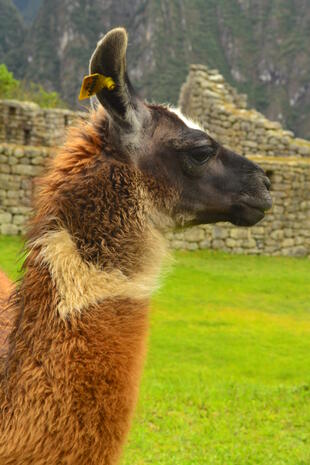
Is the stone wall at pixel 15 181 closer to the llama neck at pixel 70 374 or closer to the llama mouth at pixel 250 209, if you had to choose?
the llama mouth at pixel 250 209

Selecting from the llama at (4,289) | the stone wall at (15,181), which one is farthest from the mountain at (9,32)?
the llama at (4,289)

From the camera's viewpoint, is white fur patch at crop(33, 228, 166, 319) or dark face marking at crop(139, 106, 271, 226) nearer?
white fur patch at crop(33, 228, 166, 319)

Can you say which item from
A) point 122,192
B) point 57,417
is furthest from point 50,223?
point 57,417

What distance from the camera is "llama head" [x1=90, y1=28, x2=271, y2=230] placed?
7.14 feet

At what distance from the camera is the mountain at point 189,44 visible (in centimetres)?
8738

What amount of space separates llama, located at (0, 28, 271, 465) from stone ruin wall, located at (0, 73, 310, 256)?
4332 millimetres

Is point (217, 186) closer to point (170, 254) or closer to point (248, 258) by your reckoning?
point (170, 254)

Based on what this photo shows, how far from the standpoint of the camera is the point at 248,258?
455 inches

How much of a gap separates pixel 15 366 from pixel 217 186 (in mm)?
1016

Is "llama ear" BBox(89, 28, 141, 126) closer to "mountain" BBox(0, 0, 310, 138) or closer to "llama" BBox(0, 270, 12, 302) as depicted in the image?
"llama" BBox(0, 270, 12, 302)

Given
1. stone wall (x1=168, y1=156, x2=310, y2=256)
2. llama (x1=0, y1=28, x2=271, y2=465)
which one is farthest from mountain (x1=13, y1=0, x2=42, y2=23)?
llama (x1=0, y1=28, x2=271, y2=465)

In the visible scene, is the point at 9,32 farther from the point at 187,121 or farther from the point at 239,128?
the point at 187,121

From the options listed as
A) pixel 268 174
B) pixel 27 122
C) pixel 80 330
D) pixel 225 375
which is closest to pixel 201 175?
pixel 80 330

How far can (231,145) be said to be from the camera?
51.6 feet
